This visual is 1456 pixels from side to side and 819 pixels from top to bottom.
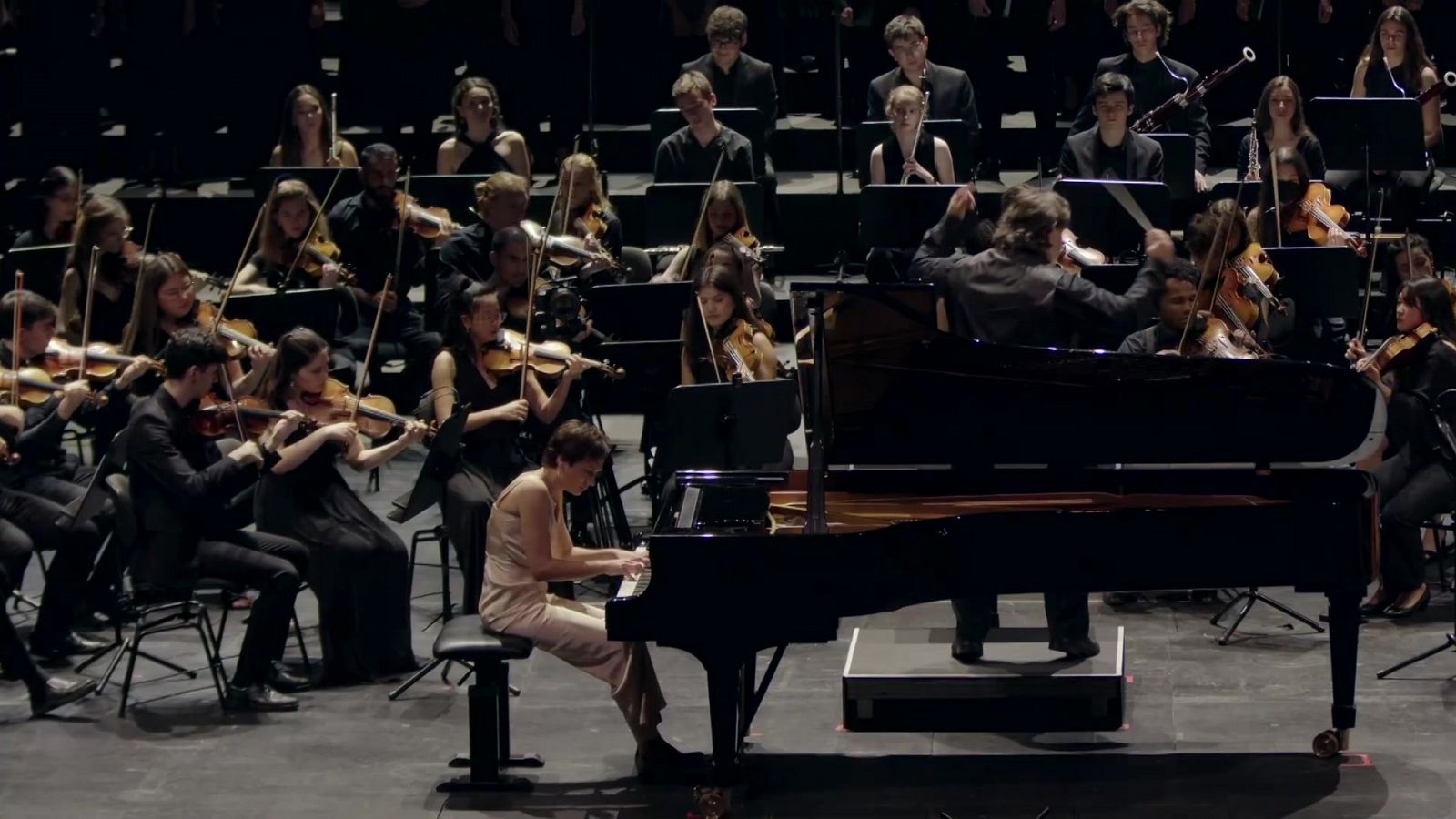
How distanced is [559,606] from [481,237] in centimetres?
299

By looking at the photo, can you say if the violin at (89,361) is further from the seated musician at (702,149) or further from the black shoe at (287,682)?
the seated musician at (702,149)

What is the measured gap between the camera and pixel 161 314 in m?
7.60

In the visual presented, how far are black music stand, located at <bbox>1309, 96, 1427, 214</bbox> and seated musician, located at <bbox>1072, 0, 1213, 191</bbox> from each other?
0.59 meters

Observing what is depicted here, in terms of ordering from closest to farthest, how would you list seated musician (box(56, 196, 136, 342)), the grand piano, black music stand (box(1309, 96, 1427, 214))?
the grand piano
seated musician (box(56, 196, 136, 342))
black music stand (box(1309, 96, 1427, 214))

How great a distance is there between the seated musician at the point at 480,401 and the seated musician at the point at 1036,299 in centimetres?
153

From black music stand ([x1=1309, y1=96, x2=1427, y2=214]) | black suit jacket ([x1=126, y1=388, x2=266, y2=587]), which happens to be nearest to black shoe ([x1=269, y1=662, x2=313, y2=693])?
black suit jacket ([x1=126, y1=388, x2=266, y2=587])

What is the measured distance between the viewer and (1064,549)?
5.49 meters

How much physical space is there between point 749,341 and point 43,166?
196 inches

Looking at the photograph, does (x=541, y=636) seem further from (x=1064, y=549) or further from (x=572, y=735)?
(x=1064, y=549)

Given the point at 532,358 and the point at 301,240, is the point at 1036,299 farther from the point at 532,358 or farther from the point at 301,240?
the point at 301,240

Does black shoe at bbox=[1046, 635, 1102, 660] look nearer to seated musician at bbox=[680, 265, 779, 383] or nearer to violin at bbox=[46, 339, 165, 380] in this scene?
seated musician at bbox=[680, 265, 779, 383]

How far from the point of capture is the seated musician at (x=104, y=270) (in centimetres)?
789

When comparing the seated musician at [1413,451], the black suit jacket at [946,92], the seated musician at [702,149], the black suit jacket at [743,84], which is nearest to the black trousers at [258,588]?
the seated musician at [702,149]

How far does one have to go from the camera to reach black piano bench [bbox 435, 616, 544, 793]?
18.6 ft
